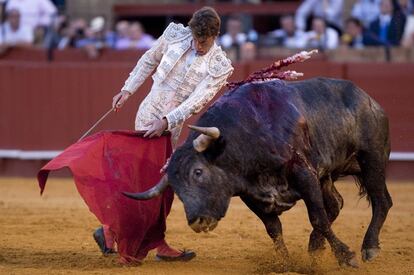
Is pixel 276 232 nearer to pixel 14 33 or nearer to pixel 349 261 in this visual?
pixel 349 261

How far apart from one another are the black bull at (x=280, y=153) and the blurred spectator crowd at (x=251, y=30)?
6143 mm

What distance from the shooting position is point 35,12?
1426 centimetres

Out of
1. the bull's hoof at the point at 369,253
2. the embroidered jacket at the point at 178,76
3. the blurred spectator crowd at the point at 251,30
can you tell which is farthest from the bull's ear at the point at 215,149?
the blurred spectator crowd at the point at 251,30

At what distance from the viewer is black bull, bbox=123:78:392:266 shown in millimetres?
5863

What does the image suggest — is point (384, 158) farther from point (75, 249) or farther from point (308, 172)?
point (75, 249)

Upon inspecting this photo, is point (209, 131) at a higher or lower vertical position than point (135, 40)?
higher

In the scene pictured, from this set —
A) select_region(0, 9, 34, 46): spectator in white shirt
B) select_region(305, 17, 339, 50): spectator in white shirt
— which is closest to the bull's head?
select_region(305, 17, 339, 50): spectator in white shirt

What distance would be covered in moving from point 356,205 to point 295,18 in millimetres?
4936

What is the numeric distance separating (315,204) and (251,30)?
803cm

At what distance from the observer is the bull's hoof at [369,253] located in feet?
21.8

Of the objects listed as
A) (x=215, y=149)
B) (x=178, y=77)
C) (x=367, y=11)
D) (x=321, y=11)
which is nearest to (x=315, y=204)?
(x=215, y=149)

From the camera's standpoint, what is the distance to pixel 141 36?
13.9 meters

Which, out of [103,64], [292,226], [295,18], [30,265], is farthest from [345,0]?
[30,265]

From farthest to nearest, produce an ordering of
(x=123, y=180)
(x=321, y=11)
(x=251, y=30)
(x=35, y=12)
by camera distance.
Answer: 1. (x=35, y=12)
2. (x=321, y=11)
3. (x=251, y=30)
4. (x=123, y=180)
